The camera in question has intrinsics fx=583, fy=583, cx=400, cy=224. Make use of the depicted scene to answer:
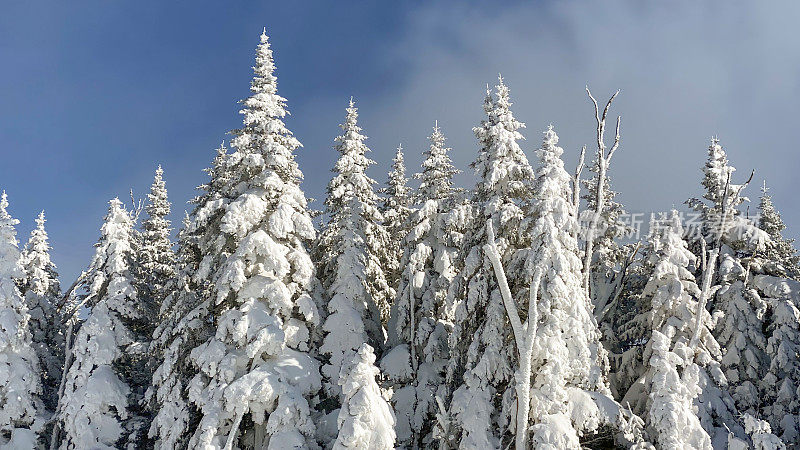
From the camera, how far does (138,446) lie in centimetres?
2608

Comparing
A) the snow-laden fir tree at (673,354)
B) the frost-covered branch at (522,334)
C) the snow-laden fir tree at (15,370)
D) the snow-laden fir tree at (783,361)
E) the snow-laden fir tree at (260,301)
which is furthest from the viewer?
the snow-laden fir tree at (15,370)

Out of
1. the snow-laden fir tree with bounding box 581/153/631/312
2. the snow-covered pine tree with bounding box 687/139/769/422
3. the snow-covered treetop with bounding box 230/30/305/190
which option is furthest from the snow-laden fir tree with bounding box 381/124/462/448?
the snow-covered pine tree with bounding box 687/139/769/422

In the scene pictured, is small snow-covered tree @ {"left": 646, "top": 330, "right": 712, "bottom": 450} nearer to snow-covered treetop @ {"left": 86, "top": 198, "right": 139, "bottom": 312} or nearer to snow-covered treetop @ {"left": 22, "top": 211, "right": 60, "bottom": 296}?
snow-covered treetop @ {"left": 86, "top": 198, "right": 139, "bottom": 312}

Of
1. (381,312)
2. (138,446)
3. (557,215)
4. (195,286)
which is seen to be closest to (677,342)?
(557,215)

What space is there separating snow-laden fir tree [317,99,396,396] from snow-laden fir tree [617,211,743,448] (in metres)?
10.6

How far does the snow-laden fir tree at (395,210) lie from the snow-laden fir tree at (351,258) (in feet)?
7.06

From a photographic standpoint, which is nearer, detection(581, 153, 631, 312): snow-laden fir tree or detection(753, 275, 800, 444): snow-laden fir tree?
detection(753, 275, 800, 444): snow-laden fir tree

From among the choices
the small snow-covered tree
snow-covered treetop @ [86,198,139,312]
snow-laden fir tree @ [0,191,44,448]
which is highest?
snow-covered treetop @ [86,198,139,312]

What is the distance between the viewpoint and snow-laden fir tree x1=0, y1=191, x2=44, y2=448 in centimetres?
2680

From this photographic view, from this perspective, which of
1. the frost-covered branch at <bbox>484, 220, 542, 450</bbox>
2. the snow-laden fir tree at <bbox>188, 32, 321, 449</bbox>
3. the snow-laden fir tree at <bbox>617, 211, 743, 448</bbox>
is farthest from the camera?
the snow-laden fir tree at <bbox>617, 211, 743, 448</bbox>

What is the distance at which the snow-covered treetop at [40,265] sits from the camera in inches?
1309

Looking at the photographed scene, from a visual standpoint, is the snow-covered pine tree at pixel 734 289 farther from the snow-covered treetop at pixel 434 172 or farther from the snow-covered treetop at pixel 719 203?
the snow-covered treetop at pixel 434 172

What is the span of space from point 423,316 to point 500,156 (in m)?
7.23

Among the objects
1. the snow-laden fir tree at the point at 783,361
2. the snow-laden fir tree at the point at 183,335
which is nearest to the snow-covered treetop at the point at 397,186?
the snow-laden fir tree at the point at 183,335
